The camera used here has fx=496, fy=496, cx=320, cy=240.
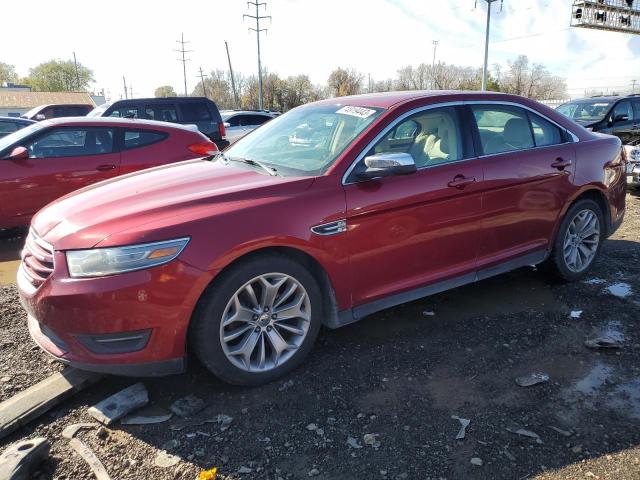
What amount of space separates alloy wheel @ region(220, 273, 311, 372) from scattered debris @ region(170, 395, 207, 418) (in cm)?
30

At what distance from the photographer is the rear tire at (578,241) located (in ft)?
14.6

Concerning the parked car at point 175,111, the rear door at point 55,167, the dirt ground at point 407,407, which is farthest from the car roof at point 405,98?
the parked car at point 175,111

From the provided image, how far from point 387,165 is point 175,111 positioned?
979 cm

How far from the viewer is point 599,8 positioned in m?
27.5

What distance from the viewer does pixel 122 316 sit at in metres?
2.56

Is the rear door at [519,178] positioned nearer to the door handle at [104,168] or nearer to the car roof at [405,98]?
the car roof at [405,98]

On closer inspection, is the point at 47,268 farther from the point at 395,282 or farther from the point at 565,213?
the point at 565,213

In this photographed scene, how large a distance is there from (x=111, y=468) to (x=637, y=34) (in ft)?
122

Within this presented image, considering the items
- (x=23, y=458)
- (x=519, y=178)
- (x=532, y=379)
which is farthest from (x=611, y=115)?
(x=23, y=458)

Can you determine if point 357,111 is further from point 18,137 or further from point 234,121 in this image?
point 234,121

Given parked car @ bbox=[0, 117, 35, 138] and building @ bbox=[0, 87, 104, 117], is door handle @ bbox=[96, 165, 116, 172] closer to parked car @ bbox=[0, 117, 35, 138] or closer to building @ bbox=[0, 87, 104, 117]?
parked car @ bbox=[0, 117, 35, 138]

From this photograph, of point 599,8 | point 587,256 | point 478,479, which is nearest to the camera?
point 478,479

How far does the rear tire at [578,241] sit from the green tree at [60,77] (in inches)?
3612

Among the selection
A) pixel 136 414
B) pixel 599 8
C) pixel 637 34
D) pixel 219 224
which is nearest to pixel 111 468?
pixel 136 414
